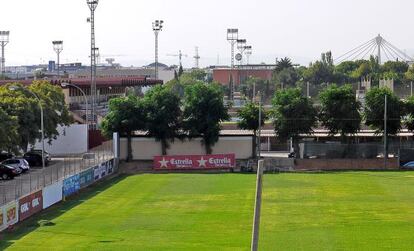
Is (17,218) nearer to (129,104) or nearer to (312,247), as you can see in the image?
(312,247)

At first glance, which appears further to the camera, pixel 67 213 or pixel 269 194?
pixel 269 194

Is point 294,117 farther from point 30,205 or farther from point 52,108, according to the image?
point 30,205

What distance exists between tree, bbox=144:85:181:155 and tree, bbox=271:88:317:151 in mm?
10702

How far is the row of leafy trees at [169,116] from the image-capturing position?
91562 mm

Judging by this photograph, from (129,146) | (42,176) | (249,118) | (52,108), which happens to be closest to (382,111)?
(249,118)

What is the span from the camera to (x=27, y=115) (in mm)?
78500

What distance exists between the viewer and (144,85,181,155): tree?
9150 cm

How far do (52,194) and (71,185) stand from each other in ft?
20.2

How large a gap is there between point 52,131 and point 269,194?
91.3 ft

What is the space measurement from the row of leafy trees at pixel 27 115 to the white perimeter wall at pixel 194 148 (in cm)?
839

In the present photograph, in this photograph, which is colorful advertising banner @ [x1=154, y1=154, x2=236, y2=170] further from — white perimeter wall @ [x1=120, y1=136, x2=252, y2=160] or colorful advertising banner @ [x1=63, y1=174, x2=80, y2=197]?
colorful advertising banner @ [x1=63, y1=174, x2=80, y2=197]

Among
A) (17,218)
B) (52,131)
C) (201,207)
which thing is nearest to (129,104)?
(52,131)

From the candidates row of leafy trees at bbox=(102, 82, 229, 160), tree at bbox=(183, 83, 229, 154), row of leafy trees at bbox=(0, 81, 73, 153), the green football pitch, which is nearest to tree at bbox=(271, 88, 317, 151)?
tree at bbox=(183, 83, 229, 154)

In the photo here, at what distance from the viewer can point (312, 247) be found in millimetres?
40562
